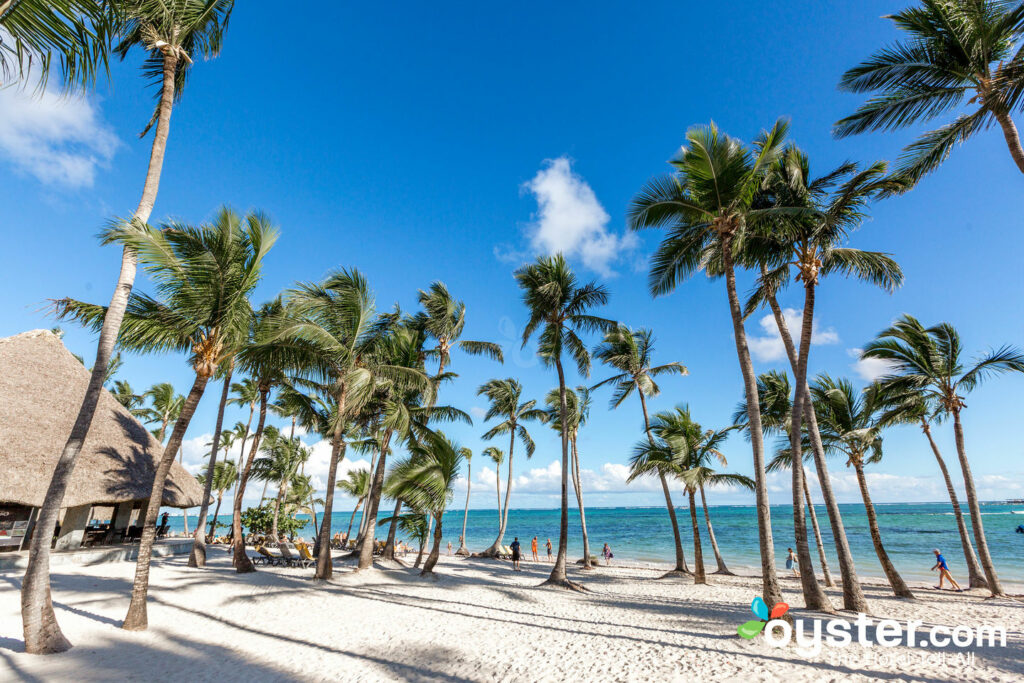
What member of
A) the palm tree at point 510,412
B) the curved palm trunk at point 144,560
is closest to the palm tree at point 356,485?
the palm tree at point 510,412

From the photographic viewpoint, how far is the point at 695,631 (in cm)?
789

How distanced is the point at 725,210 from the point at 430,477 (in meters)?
11.0

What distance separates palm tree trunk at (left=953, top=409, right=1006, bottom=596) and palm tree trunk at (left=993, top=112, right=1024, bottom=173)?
989 centimetres

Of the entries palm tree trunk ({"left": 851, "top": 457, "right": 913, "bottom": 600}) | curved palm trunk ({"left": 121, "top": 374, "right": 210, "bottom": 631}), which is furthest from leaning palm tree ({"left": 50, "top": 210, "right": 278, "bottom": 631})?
palm tree trunk ({"left": 851, "top": 457, "right": 913, "bottom": 600})

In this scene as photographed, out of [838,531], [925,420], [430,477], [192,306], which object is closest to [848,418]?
[925,420]

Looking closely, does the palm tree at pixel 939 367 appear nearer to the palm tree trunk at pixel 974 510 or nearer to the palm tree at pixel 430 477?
the palm tree trunk at pixel 974 510

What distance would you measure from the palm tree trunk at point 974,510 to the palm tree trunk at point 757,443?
8.90 m

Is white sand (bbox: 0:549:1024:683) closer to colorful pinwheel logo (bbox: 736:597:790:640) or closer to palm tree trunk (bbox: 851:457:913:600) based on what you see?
colorful pinwheel logo (bbox: 736:597:790:640)

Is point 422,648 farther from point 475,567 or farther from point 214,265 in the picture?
point 475,567

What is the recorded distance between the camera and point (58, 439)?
14.6m

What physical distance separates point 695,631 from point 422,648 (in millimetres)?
4954

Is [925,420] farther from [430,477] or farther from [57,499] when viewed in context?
[57,499]

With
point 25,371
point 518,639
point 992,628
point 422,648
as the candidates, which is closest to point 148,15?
point 422,648

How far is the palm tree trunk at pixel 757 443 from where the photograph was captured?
796 cm
